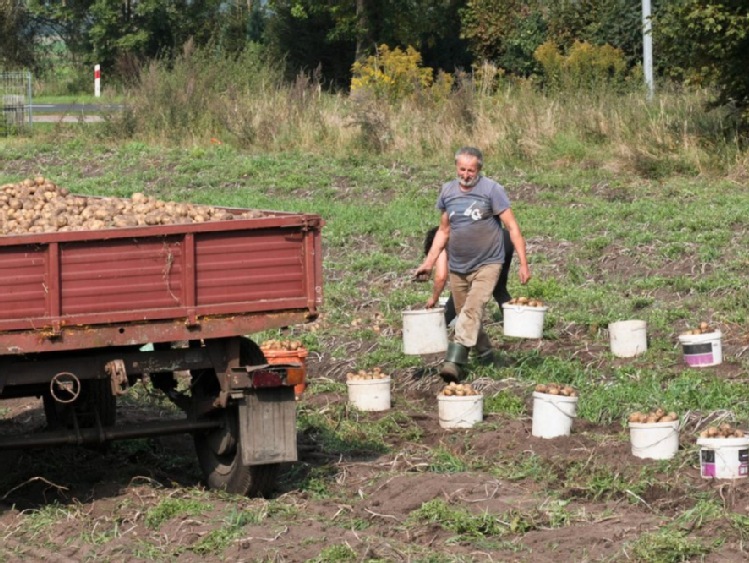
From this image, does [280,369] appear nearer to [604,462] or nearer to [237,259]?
[237,259]

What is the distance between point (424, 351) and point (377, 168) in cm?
1023

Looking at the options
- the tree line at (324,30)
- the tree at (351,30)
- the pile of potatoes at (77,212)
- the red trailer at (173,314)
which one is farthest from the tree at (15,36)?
the red trailer at (173,314)

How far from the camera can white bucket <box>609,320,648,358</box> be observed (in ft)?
36.0

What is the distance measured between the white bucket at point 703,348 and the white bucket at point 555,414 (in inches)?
65.9

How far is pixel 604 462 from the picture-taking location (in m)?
8.38

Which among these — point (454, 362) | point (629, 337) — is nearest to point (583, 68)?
point (629, 337)

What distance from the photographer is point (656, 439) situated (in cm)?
833

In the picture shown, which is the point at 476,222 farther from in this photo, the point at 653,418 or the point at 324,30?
the point at 324,30

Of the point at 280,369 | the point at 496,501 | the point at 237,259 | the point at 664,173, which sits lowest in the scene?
the point at 496,501

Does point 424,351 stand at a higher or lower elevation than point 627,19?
lower

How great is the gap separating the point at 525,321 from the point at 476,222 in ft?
3.55

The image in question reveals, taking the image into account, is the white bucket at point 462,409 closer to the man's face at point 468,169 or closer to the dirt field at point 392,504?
the dirt field at point 392,504

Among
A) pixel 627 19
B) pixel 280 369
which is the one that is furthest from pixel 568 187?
pixel 627 19

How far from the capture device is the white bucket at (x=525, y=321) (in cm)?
1124
